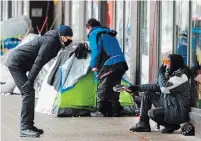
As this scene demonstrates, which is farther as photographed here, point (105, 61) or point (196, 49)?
point (105, 61)

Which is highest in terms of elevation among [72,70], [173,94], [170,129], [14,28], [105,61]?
[14,28]

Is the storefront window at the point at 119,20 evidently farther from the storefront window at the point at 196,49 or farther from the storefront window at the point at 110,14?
the storefront window at the point at 196,49

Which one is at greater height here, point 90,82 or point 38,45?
point 38,45

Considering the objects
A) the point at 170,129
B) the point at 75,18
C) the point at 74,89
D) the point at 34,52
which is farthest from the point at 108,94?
the point at 75,18

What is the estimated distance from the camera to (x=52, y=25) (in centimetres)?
2292

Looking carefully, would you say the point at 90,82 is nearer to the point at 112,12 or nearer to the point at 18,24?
the point at 112,12

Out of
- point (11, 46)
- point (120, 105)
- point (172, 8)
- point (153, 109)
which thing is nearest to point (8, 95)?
point (11, 46)

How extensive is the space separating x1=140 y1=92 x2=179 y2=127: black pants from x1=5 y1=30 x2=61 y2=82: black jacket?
61.2 inches

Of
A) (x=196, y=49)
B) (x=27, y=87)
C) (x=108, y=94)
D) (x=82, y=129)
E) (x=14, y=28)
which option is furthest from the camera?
(x=14, y=28)

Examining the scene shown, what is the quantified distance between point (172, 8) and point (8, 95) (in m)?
5.76

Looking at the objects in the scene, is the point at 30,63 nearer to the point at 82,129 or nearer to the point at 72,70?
the point at 82,129

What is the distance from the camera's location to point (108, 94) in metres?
13.0

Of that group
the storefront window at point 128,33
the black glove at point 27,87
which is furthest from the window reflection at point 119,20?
the black glove at point 27,87

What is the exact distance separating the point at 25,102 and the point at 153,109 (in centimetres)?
191
